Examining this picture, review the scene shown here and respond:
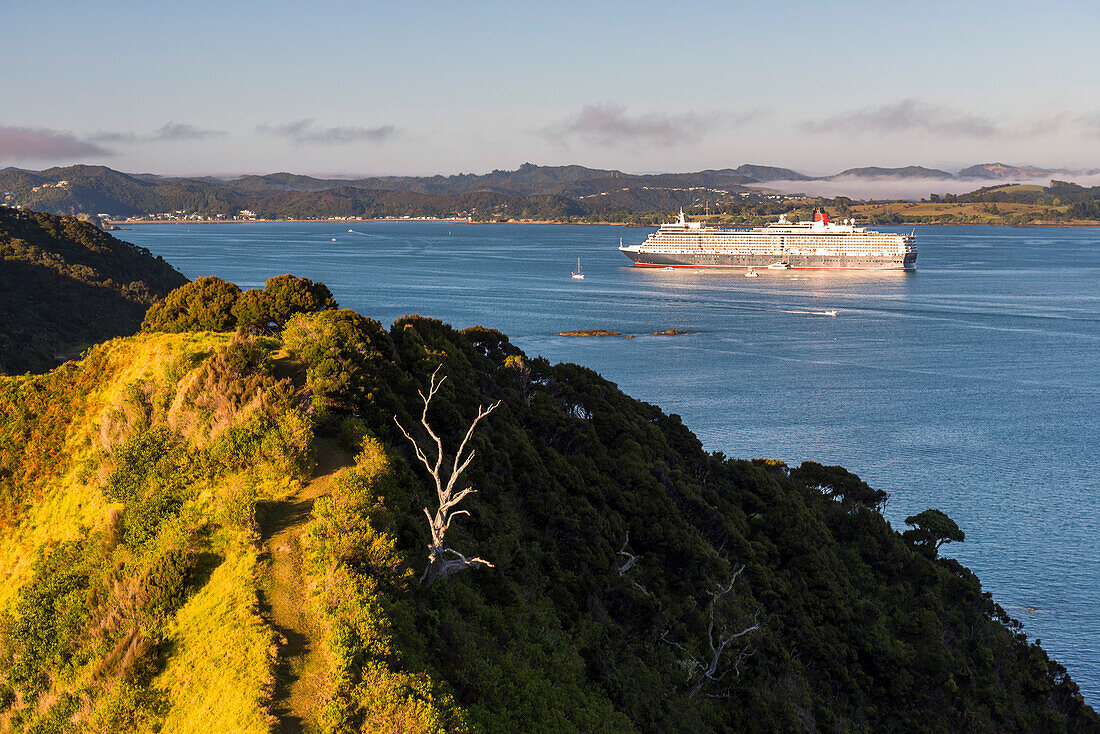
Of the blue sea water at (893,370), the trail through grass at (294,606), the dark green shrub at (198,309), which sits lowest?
the blue sea water at (893,370)

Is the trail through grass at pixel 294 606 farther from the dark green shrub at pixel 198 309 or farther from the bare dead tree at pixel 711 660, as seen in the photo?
the dark green shrub at pixel 198 309

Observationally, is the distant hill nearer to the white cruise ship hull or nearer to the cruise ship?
the white cruise ship hull

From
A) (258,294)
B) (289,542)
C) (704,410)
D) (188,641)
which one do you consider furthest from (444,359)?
(704,410)

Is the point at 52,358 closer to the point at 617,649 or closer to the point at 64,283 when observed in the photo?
the point at 64,283

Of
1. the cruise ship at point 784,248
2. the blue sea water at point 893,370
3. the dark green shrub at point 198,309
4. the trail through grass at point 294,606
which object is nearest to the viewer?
the trail through grass at point 294,606

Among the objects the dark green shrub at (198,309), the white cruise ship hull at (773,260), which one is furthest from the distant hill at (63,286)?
the white cruise ship hull at (773,260)

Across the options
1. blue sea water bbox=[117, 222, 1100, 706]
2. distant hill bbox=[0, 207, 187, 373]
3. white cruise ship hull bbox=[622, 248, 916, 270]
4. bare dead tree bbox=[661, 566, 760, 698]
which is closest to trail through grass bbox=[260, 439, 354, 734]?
bare dead tree bbox=[661, 566, 760, 698]
